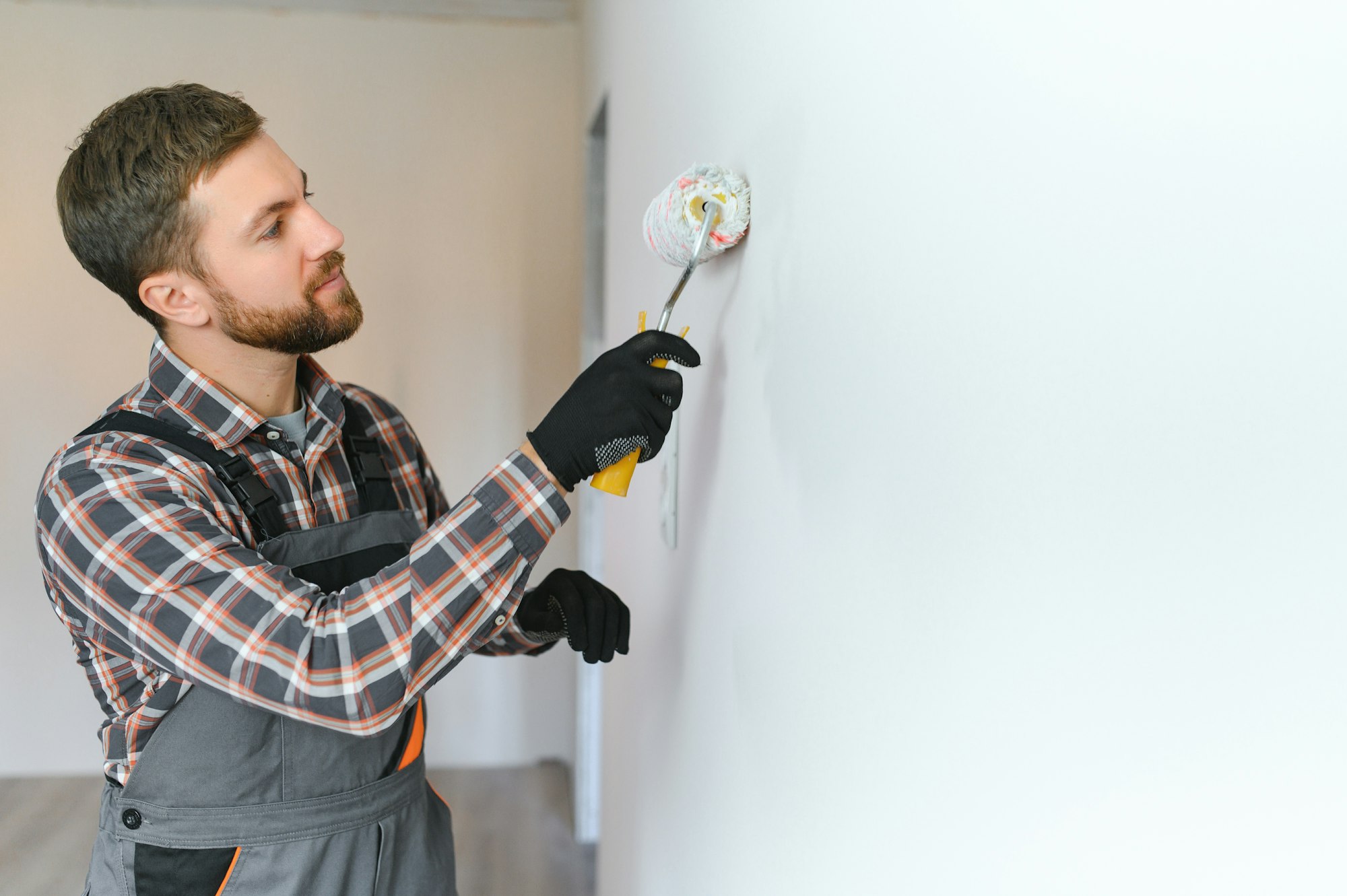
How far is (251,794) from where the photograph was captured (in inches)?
44.7

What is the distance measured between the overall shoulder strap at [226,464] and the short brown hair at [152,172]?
0.59 ft

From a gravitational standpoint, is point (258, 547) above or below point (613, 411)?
below

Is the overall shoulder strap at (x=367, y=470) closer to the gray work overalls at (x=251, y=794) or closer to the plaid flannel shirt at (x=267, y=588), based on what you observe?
the gray work overalls at (x=251, y=794)

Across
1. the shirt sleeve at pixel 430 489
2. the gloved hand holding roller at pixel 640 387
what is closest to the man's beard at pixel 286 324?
the shirt sleeve at pixel 430 489

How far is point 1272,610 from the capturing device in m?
0.35

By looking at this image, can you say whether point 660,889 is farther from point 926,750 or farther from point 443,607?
point 926,750

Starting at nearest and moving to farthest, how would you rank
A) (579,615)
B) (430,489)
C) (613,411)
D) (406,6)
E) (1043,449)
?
1. (1043,449)
2. (613,411)
3. (579,615)
4. (430,489)
5. (406,6)

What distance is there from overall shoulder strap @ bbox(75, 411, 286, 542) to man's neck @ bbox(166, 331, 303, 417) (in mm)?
88

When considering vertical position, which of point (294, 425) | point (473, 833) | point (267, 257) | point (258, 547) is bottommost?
point (473, 833)

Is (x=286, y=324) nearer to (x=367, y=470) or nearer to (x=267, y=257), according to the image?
(x=267, y=257)

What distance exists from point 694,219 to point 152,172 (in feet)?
2.08

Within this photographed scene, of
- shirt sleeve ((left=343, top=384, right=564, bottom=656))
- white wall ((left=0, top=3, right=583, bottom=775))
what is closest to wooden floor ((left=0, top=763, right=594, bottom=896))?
white wall ((left=0, top=3, right=583, bottom=775))

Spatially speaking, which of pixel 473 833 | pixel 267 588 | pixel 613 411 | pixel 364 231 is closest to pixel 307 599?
pixel 267 588

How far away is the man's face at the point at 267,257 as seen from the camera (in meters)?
1.14
